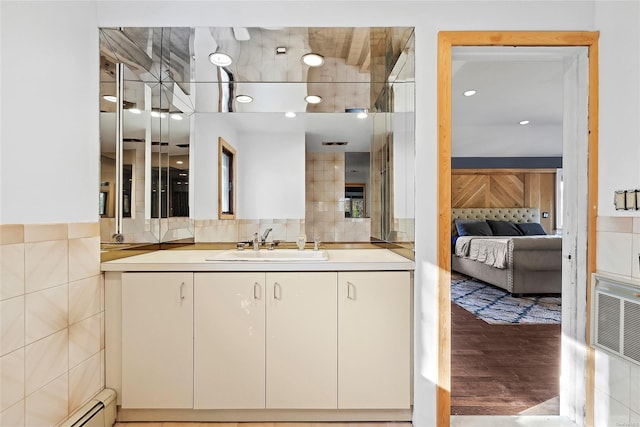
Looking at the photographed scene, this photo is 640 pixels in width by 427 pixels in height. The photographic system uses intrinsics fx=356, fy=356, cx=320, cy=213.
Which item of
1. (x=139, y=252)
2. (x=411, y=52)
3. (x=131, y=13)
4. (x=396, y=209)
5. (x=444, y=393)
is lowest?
(x=444, y=393)

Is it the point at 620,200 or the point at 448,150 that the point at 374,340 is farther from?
the point at 620,200

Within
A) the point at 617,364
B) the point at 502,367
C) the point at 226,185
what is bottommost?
the point at 502,367

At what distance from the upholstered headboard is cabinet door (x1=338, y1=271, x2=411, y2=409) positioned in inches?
230

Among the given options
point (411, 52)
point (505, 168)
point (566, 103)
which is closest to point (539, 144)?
point (505, 168)

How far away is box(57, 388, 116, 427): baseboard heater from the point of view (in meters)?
1.60

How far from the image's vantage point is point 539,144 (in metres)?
6.63

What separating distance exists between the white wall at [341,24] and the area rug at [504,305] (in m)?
2.28

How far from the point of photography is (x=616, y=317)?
1619mm

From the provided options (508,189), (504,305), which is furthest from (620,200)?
(508,189)

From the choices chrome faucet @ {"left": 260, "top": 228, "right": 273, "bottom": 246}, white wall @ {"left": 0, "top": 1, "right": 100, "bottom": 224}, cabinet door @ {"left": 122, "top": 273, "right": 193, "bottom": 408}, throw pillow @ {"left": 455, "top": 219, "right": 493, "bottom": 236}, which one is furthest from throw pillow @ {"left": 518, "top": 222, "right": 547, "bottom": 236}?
white wall @ {"left": 0, "top": 1, "right": 100, "bottom": 224}

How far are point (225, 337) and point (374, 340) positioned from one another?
2.49ft

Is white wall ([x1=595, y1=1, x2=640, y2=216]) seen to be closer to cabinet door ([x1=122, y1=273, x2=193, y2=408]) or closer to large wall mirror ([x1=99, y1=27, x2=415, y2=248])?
large wall mirror ([x1=99, y1=27, x2=415, y2=248])

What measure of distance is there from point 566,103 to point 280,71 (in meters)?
1.60

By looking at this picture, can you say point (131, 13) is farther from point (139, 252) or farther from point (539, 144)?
point (539, 144)
